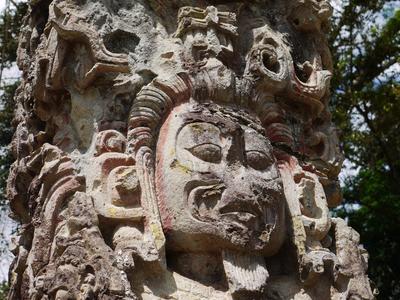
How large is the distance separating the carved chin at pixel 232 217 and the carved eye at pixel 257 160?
23cm

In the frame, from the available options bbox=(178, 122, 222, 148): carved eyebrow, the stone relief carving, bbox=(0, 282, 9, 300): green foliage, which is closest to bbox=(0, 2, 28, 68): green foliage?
bbox=(0, 282, 9, 300): green foliage

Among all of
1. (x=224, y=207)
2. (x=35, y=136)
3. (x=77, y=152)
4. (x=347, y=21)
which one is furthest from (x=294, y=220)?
(x=347, y=21)

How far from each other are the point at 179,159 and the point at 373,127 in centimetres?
570

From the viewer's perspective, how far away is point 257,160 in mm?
3674

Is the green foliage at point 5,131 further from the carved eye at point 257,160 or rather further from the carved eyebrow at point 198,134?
the carved eye at point 257,160

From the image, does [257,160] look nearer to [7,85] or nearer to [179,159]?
[179,159]

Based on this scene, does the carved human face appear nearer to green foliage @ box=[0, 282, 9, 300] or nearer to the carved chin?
the carved chin

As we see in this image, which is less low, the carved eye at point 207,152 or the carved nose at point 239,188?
the carved eye at point 207,152

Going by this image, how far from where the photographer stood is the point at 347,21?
915 centimetres

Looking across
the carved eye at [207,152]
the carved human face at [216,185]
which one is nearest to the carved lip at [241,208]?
the carved human face at [216,185]

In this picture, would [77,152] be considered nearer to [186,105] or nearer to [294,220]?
[186,105]

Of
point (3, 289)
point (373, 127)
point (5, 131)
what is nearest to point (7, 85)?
point (5, 131)

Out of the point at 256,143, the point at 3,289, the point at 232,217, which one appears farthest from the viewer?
the point at 3,289

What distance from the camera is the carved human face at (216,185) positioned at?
3.43 metres
